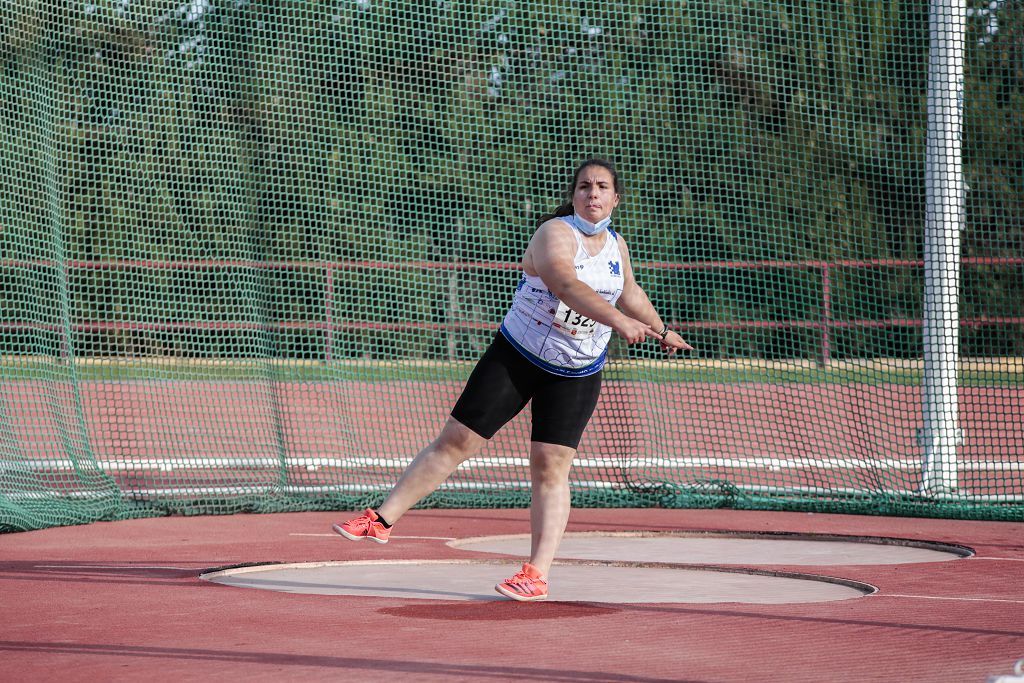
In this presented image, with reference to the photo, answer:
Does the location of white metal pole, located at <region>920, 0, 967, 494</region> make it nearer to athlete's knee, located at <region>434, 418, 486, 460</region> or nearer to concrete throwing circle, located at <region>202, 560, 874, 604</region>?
concrete throwing circle, located at <region>202, 560, 874, 604</region>

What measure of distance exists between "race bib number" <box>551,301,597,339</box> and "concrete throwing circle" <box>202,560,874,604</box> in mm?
1182

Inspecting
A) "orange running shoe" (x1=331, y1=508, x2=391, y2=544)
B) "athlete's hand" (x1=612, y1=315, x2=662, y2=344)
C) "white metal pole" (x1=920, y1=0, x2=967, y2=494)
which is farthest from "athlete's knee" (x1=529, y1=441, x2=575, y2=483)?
"white metal pole" (x1=920, y1=0, x2=967, y2=494)

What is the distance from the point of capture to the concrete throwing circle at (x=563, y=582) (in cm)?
584

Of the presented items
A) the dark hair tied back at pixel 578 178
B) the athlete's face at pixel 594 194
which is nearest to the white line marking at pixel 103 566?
the dark hair tied back at pixel 578 178

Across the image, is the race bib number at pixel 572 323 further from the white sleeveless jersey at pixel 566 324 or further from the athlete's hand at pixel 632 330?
the athlete's hand at pixel 632 330

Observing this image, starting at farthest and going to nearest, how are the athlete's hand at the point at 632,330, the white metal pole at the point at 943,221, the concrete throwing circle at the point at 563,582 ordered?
the white metal pole at the point at 943,221 → the concrete throwing circle at the point at 563,582 → the athlete's hand at the point at 632,330

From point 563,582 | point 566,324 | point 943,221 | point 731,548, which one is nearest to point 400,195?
point 943,221

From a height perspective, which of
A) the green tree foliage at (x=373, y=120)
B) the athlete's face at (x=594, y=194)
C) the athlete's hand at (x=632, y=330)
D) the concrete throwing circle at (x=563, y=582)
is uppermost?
the green tree foliage at (x=373, y=120)

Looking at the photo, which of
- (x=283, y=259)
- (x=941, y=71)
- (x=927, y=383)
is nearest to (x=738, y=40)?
(x=941, y=71)

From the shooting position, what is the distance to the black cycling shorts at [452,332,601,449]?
18.2 feet

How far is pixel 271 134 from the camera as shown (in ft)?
40.1

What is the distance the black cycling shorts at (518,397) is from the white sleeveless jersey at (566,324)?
0.17ft

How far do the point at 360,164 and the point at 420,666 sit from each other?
9083 mm

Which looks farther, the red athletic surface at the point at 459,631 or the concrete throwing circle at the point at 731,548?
the concrete throwing circle at the point at 731,548
